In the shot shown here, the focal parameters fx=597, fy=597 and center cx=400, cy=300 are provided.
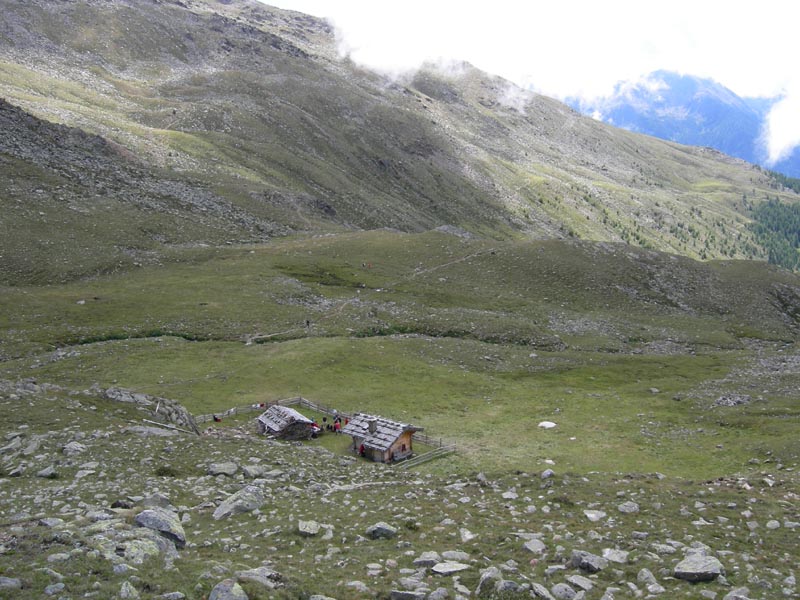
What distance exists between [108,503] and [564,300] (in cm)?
9221

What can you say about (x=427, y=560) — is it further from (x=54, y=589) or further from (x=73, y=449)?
(x=73, y=449)

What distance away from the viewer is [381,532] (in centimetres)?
2275

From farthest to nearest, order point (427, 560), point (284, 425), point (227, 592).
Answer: point (284, 425)
point (427, 560)
point (227, 592)

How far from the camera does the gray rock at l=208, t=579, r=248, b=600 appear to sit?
15.4m

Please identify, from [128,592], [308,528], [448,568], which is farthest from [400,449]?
[128,592]

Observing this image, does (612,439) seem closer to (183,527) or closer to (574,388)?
(574,388)

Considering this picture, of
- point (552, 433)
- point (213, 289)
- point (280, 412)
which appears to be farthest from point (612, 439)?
point (213, 289)

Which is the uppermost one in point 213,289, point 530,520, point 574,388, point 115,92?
point 115,92

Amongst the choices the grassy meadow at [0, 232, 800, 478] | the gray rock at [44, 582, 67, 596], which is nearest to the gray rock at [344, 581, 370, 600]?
the gray rock at [44, 582, 67, 596]

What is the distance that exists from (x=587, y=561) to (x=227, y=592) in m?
11.3

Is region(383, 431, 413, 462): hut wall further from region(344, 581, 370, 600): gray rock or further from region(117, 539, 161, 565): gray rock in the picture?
region(117, 539, 161, 565): gray rock

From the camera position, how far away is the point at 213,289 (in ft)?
301

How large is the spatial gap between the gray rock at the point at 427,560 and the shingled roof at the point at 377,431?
24372mm

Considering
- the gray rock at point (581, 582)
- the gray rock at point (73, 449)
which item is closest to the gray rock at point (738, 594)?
the gray rock at point (581, 582)
